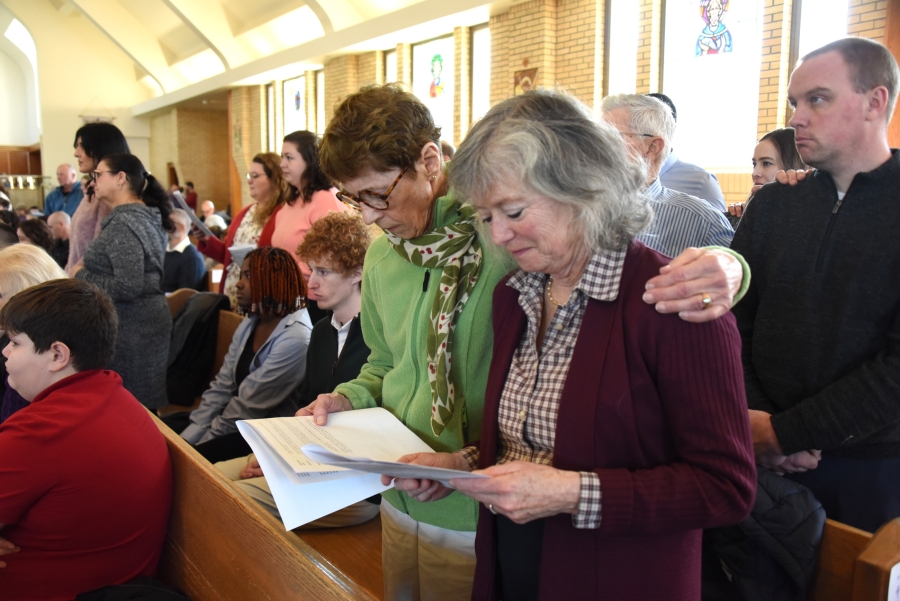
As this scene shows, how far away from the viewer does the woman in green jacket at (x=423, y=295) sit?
1442 millimetres

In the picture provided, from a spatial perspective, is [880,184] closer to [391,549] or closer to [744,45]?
[391,549]

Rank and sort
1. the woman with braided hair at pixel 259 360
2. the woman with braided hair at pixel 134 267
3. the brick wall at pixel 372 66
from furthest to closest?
the brick wall at pixel 372 66, the woman with braided hair at pixel 134 267, the woman with braided hair at pixel 259 360

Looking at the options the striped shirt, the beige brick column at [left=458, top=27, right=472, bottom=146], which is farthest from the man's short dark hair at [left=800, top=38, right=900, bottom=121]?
the beige brick column at [left=458, top=27, right=472, bottom=146]

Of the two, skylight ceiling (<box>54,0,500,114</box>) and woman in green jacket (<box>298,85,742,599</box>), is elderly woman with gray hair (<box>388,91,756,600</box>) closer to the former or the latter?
woman in green jacket (<box>298,85,742,599</box>)

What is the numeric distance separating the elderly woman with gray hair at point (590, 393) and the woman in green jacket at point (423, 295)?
0.19 m

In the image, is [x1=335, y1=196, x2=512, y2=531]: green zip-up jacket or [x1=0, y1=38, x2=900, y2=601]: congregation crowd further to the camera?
[x1=335, y1=196, x2=512, y2=531]: green zip-up jacket

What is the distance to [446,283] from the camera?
1428 millimetres

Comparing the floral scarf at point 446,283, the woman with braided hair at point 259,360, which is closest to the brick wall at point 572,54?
the woman with braided hair at point 259,360

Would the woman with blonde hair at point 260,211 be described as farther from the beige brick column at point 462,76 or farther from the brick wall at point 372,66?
the brick wall at point 372,66

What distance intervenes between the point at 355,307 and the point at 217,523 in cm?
121

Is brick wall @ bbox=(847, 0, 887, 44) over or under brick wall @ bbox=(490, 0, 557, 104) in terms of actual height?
under

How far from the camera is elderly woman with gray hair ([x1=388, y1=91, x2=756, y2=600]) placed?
3.35ft

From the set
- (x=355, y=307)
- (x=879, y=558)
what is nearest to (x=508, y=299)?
(x=879, y=558)

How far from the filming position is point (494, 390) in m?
1.27
